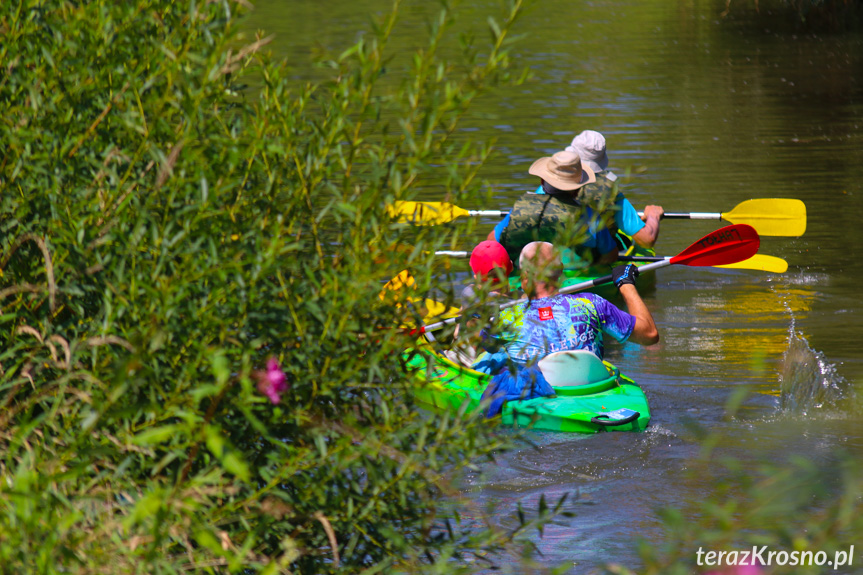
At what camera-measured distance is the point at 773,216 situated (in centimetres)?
822

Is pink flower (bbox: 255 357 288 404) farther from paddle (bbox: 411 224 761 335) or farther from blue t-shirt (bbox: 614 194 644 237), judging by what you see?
blue t-shirt (bbox: 614 194 644 237)

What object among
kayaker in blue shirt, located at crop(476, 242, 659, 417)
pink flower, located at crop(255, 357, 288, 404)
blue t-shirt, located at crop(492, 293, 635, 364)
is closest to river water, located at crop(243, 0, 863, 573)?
kayaker in blue shirt, located at crop(476, 242, 659, 417)

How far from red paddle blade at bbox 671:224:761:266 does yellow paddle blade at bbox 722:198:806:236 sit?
1.14 meters

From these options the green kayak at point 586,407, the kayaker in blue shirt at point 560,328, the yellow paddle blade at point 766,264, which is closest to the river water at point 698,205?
the green kayak at point 586,407

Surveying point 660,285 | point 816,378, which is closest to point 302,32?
point 660,285

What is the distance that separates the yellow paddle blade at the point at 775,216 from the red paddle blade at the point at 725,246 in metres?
1.14

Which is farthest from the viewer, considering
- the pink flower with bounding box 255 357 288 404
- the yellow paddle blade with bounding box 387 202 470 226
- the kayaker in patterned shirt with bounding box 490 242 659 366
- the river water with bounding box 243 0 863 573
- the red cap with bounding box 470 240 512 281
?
the red cap with bounding box 470 240 512 281

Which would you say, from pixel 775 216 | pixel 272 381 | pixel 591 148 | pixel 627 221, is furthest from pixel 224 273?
pixel 775 216

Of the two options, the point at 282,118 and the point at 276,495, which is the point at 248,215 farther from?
the point at 276,495

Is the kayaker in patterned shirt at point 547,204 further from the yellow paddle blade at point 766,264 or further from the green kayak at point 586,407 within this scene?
the yellow paddle blade at point 766,264

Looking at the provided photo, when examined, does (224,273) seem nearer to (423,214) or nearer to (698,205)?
(423,214)

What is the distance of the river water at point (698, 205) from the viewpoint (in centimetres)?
484

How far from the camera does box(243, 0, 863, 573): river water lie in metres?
4.84

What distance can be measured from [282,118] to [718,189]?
350 inches
